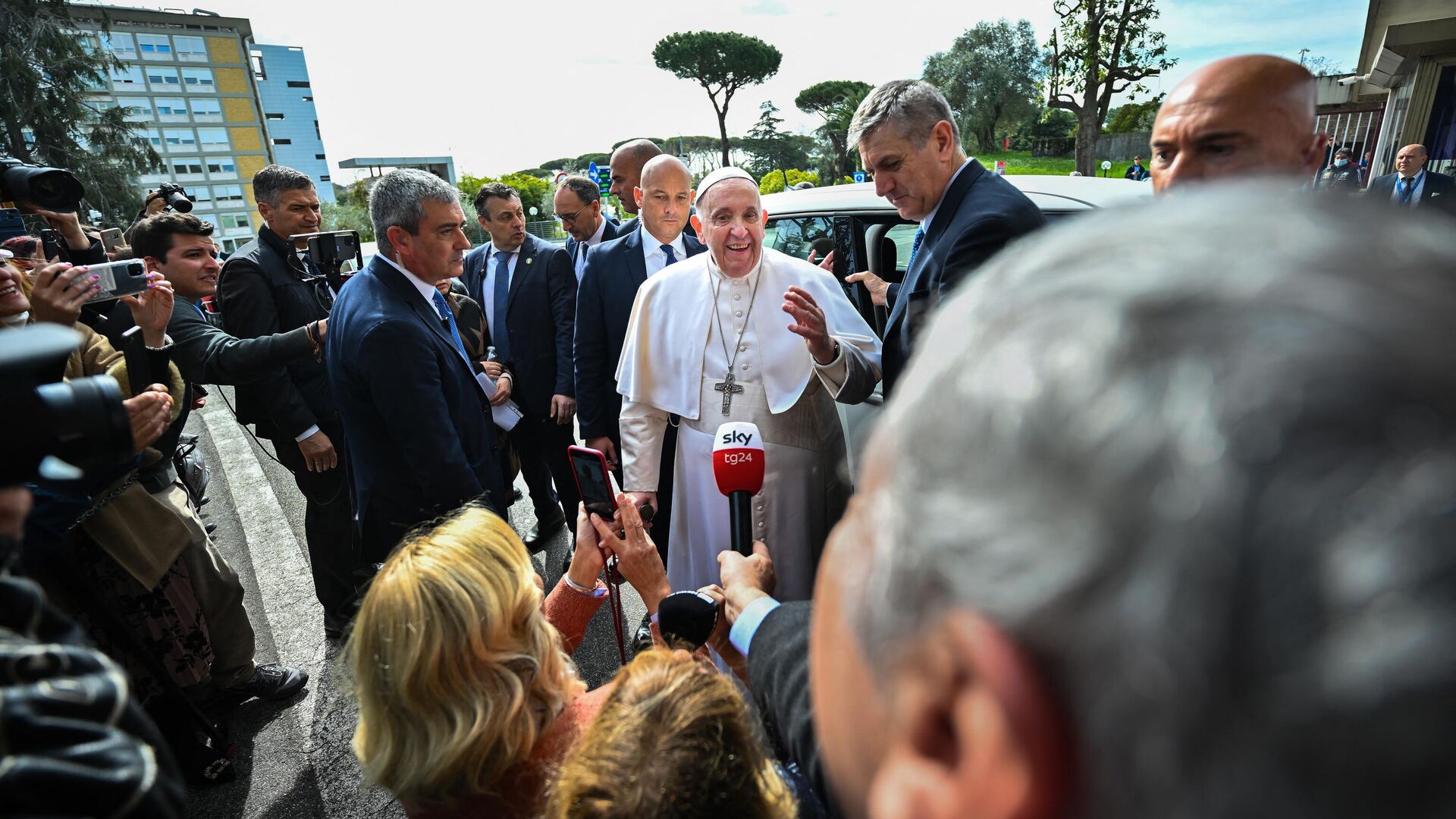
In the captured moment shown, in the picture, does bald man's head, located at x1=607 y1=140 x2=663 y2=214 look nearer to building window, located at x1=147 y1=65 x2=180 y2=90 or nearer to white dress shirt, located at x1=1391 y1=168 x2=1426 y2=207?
white dress shirt, located at x1=1391 y1=168 x2=1426 y2=207

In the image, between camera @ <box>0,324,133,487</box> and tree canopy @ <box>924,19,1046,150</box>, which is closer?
camera @ <box>0,324,133,487</box>

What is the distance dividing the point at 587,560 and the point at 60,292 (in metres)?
1.82

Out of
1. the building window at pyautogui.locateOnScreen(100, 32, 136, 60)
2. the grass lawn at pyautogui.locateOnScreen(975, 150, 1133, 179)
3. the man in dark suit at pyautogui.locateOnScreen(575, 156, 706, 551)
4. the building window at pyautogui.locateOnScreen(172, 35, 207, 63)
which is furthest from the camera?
the building window at pyautogui.locateOnScreen(172, 35, 207, 63)

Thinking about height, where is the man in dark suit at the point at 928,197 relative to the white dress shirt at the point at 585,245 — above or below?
above

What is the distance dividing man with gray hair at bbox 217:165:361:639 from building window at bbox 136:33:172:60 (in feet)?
243

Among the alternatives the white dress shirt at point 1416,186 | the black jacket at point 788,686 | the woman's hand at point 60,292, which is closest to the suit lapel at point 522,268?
the woman's hand at point 60,292

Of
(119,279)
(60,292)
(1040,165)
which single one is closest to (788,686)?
(60,292)

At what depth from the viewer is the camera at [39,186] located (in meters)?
2.31

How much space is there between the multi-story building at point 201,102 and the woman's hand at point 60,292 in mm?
64799

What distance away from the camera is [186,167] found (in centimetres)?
A: 5741

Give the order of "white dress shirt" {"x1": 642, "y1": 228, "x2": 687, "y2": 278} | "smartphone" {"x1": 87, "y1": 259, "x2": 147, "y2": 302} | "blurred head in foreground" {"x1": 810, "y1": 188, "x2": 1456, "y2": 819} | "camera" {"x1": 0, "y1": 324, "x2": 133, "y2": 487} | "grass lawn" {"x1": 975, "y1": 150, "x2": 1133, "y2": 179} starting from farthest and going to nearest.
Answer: "grass lawn" {"x1": 975, "y1": 150, "x2": 1133, "y2": 179}, "white dress shirt" {"x1": 642, "y1": 228, "x2": 687, "y2": 278}, "smartphone" {"x1": 87, "y1": 259, "x2": 147, "y2": 302}, "camera" {"x1": 0, "y1": 324, "x2": 133, "y2": 487}, "blurred head in foreground" {"x1": 810, "y1": 188, "x2": 1456, "y2": 819}

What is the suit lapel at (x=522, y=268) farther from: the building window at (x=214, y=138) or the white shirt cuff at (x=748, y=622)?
the building window at (x=214, y=138)

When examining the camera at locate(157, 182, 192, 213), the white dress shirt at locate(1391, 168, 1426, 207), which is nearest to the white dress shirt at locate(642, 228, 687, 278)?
the camera at locate(157, 182, 192, 213)

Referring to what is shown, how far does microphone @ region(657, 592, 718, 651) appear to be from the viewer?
137 centimetres
